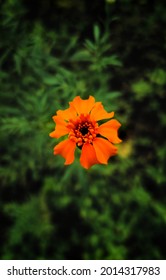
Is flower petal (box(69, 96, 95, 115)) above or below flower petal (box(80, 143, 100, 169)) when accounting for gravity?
above

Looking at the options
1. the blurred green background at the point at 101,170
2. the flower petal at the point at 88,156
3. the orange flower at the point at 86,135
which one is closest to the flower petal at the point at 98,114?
the orange flower at the point at 86,135

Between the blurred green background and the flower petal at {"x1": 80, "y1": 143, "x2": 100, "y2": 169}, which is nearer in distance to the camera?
the flower petal at {"x1": 80, "y1": 143, "x2": 100, "y2": 169}

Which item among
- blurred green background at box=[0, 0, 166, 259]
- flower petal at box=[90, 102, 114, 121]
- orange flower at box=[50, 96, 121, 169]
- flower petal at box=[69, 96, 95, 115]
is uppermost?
blurred green background at box=[0, 0, 166, 259]

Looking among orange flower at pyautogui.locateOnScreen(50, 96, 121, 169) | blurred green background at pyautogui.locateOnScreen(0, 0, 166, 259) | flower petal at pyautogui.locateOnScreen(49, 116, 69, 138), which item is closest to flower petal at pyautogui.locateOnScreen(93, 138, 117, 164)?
orange flower at pyautogui.locateOnScreen(50, 96, 121, 169)

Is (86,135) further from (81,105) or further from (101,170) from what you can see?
(101,170)

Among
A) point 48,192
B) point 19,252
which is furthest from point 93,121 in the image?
point 19,252

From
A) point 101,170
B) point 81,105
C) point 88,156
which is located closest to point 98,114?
point 81,105

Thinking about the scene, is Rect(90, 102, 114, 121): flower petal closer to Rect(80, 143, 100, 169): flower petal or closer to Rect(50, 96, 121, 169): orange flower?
Rect(50, 96, 121, 169): orange flower

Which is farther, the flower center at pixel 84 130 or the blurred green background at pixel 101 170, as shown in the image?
the blurred green background at pixel 101 170

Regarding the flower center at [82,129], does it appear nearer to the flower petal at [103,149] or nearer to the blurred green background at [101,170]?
Result: the flower petal at [103,149]
